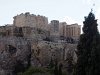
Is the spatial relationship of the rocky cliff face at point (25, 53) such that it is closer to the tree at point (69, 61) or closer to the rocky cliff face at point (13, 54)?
the rocky cliff face at point (13, 54)

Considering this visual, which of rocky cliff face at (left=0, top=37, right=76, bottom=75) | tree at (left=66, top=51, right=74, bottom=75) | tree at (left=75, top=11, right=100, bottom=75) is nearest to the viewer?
tree at (left=75, top=11, right=100, bottom=75)

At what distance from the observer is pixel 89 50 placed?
77.8ft

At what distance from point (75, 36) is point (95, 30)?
96.1ft

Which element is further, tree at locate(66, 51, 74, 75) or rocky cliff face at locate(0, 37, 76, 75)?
rocky cliff face at locate(0, 37, 76, 75)

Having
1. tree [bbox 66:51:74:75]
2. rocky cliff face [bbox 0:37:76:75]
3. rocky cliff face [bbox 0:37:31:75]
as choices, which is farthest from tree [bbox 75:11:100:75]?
rocky cliff face [bbox 0:37:31:75]

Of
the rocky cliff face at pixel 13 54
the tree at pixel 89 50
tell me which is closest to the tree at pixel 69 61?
the rocky cliff face at pixel 13 54

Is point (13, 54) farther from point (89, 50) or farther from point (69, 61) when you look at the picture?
point (89, 50)

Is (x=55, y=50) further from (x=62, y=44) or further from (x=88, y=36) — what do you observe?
(x=88, y=36)

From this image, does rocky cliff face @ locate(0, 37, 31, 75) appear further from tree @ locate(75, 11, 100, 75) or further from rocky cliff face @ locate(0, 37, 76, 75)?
tree @ locate(75, 11, 100, 75)

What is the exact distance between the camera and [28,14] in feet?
167

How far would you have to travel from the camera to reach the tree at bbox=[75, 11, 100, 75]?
22969 mm

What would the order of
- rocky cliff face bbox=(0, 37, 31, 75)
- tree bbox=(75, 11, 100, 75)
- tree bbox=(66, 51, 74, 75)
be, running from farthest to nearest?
rocky cliff face bbox=(0, 37, 31, 75) → tree bbox=(66, 51, 74, 75) → tree bbox=(75, 11, 100, 75)

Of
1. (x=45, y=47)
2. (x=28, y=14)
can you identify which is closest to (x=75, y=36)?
(x=28, y=14)

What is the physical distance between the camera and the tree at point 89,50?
23.0 meters
